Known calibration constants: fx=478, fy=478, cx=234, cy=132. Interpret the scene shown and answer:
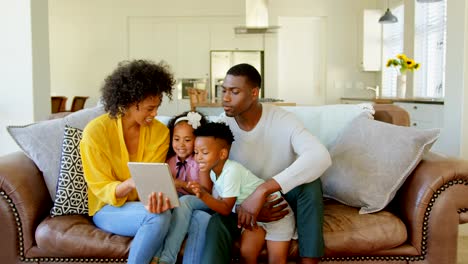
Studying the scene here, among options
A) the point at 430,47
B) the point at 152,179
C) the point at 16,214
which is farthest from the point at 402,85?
the point at 16,214

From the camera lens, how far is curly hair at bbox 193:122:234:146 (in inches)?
79.0

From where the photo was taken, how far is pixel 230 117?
2254 millimetres

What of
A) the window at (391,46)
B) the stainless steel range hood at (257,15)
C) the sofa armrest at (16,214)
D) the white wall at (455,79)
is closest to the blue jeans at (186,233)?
the sofa armrest at (16,214)

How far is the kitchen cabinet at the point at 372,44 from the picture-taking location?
25.6 ft

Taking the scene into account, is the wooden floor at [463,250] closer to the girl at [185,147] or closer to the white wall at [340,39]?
the girl at [185,147]

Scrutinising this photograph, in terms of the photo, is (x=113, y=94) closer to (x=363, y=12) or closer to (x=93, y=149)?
(x=93, y=149)

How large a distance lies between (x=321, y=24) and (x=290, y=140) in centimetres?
648

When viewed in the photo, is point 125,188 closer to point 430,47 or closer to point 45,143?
point 45,143

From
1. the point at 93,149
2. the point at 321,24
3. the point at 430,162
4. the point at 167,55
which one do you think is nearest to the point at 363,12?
the point at 321,24

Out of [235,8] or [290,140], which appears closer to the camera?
[290,140]

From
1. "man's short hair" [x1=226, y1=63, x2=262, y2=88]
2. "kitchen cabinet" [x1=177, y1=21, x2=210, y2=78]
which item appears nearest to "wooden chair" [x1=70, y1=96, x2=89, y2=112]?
"kitchen cabinet" [x1=177, y1=21, x2=210, y2=78]

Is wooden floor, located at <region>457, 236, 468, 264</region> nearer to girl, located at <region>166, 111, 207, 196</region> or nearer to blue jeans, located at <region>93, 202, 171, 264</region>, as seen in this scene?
girl, located at <region>166, 111, 207, 196</region>

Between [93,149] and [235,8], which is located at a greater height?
[235,8]

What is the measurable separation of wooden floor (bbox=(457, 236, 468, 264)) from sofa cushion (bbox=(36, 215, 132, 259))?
6.31 feet
